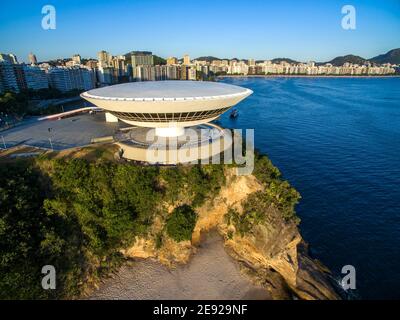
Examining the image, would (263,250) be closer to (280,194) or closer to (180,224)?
(280,194)

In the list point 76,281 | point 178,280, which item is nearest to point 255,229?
point 178,280

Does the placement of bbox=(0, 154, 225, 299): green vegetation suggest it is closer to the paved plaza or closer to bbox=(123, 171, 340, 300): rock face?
bbox=(123, 171, 340, 300): rock face

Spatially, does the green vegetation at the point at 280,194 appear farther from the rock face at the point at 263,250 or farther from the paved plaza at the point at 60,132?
the paved plaza at the point at 60,132

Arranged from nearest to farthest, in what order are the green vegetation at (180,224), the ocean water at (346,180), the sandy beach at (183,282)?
the sandy beach at (183,282)
the green vegetation at (180,224)
the ocean water at (346,180)

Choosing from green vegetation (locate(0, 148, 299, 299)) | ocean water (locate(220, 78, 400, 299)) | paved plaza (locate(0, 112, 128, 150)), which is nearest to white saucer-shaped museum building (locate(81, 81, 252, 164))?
green vegetation (locate(0, 148, 299, 299))

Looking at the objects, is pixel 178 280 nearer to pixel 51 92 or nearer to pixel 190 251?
pixel 190 251

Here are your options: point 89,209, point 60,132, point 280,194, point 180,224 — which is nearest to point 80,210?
point 89,209

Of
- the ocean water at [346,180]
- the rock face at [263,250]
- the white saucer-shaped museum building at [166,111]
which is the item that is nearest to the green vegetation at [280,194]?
the rock face at [263,250]
